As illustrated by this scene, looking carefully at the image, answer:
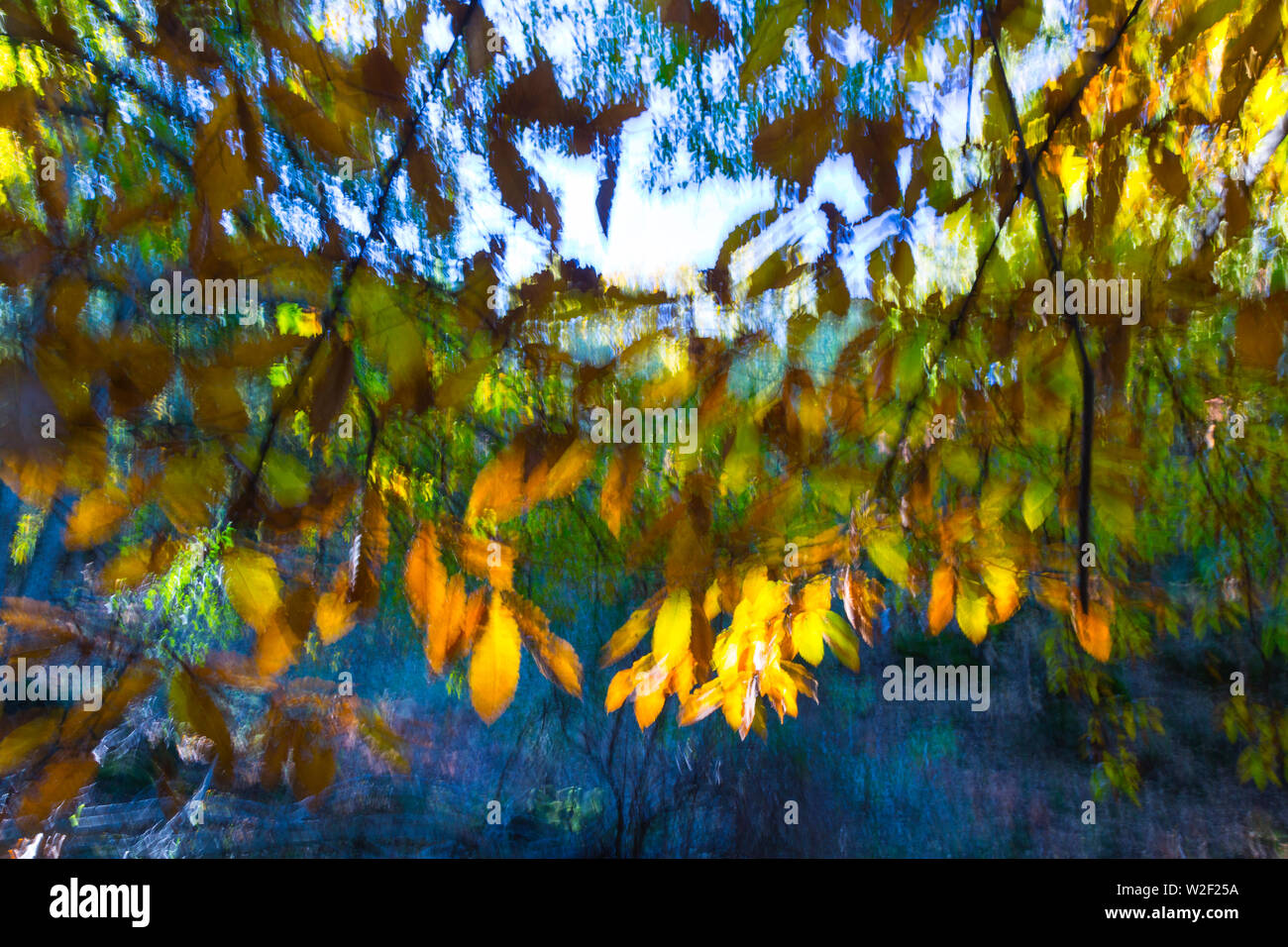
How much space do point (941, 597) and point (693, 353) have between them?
49cm

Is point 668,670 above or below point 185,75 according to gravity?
below

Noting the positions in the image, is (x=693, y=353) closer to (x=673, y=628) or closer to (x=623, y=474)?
(x=623, y=474)

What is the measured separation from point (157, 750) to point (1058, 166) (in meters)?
1.51

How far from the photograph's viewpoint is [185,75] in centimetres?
125

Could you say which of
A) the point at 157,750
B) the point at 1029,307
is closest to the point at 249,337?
the point at 157,750

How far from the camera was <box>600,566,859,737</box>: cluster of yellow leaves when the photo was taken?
4.06ft

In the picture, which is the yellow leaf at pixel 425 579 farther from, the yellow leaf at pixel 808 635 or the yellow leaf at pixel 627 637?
the yellow leaf at pixel 808 635

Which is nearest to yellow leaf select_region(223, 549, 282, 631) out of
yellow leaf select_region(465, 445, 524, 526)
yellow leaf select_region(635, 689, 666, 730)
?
yellow leaf select_region(465, 445, 524, 526)

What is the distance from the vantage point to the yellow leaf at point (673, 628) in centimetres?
124

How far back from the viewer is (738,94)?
1.24 metres

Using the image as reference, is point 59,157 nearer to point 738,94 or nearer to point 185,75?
point 185,75

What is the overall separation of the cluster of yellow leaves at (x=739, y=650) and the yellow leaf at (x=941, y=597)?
116mm

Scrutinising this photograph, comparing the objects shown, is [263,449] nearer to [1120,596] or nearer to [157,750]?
[157,750]
